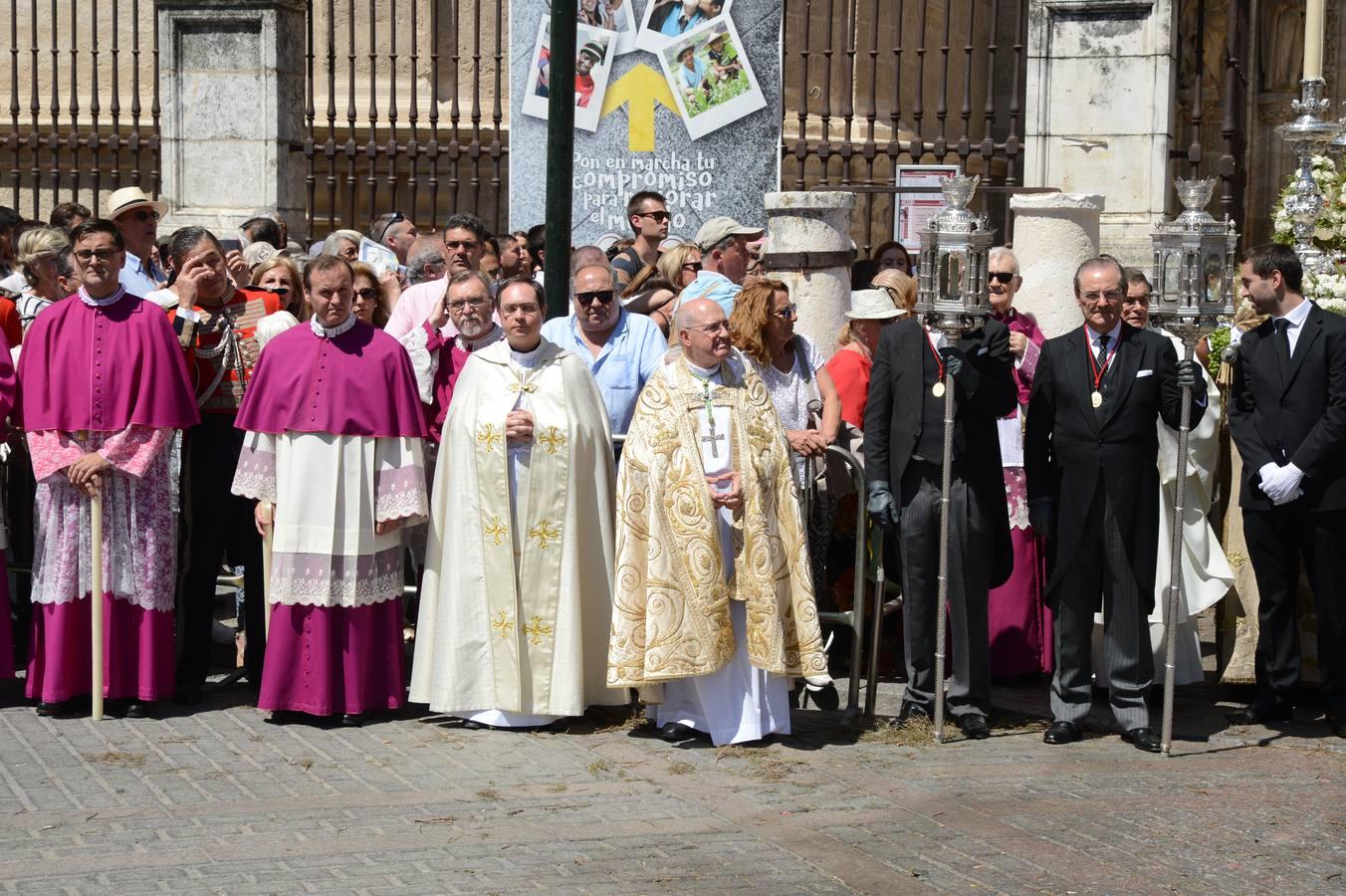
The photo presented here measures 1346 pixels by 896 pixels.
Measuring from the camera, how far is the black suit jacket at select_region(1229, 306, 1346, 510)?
7.88 metres

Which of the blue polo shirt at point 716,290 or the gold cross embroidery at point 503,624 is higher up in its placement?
the blue polo shirt at point 716,290

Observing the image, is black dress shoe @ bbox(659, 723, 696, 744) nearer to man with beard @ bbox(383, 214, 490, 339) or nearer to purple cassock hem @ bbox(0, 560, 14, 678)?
man with beard @ bbox(383, 214, 490, 339)

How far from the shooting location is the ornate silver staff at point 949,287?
7.57 metres

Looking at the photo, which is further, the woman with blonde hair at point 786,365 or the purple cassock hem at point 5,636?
the woman with blonde hair at point 786,365

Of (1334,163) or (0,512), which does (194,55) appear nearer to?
(0,512)

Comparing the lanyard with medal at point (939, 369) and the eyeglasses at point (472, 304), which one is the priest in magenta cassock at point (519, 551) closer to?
the eyeglasses at point (472, 304)

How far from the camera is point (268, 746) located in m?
7.52

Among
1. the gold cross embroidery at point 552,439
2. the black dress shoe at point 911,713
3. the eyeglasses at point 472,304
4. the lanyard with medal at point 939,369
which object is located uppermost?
the eyeglasses at point 472,304

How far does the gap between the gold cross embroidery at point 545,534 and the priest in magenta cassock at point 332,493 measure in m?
0.48

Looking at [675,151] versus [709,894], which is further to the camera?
[675,151]

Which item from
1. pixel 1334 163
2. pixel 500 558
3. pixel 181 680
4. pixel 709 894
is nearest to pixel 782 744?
pixel 500 558

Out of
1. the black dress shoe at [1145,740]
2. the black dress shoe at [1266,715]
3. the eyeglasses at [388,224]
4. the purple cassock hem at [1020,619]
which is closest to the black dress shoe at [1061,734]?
the black dress shoe at [1145,740]

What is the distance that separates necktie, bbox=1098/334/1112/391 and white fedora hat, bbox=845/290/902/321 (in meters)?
1.20

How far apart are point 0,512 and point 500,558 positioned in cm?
234
